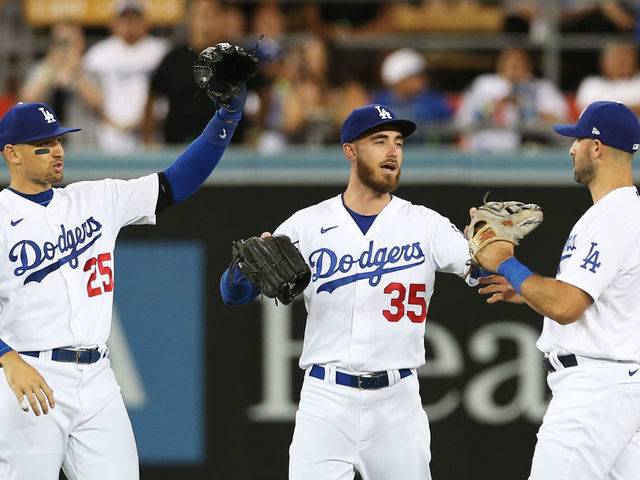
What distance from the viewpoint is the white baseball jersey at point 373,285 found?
17.1 feet

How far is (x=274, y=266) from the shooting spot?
4.96 meters

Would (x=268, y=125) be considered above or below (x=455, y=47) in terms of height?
below

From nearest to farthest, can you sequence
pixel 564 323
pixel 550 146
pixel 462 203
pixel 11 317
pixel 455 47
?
pixel 564 323 → pixel 11 317 → pixel 462 203 → pixel 550 146 → pixel 455 47

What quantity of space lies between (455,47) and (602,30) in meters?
1.37

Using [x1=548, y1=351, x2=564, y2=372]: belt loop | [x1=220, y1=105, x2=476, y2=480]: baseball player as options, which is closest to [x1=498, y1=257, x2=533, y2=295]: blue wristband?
[x1=548, y1=351, x2=564, y2=372]: belt loop

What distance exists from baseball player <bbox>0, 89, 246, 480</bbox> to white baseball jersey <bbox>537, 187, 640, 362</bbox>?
174 centimetres

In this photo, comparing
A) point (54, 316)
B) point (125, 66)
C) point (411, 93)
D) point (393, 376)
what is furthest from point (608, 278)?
point (125, 66)

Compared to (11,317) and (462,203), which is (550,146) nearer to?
(462,203)

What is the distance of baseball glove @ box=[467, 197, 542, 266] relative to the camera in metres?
4.73

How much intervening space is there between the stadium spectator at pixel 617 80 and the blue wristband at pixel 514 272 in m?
5.04

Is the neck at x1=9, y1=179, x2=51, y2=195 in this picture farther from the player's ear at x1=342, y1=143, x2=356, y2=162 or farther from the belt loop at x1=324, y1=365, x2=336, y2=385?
the belt loop at x1=324, y1=365, x2=336, y2=385

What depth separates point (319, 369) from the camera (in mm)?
5238

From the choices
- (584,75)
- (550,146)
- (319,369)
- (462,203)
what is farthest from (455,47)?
(319,369)

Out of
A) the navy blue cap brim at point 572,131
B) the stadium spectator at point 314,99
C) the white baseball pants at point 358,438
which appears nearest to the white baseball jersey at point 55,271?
the white baseball pants at point 358,438
